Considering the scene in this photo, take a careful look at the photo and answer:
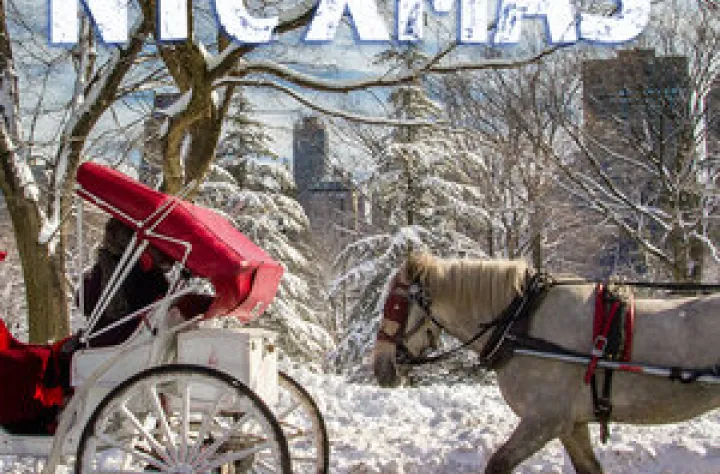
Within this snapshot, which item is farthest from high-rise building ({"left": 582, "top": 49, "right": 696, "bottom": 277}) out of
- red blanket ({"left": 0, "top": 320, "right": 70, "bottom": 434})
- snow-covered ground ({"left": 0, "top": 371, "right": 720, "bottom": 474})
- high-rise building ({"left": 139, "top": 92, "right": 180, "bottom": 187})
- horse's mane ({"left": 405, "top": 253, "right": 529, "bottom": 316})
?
red blanket ({"left": 0, "top": 320, "right": 70, "bottom": 434})

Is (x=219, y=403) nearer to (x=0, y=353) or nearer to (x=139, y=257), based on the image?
(x=139, y=257)

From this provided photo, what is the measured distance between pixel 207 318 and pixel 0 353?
1240 mm

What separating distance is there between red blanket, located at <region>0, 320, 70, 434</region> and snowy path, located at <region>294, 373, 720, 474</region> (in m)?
2.18

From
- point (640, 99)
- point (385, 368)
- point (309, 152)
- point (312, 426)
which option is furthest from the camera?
point (309, 152)

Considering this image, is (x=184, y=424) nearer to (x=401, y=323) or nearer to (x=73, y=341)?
(x=73, y=341)

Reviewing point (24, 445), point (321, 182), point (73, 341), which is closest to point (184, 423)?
point (73, 341)

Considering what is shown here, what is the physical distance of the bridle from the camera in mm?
4816

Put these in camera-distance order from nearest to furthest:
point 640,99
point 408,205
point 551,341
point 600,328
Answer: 1. point 600,328
2. point 551,341
3. point 640,99
4. point 408,205

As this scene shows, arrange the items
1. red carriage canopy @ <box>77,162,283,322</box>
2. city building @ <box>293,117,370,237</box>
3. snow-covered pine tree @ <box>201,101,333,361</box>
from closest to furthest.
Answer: red carriage canopy @ <box>77,162,283,322</box> < city building @ <box>293,117,370,237</box> < snow-covered pine tree @ <box>201,101,333,361</box>

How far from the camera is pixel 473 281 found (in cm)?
496

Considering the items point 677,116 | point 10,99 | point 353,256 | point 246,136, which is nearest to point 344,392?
point 10,99

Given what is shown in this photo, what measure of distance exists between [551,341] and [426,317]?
0.77m

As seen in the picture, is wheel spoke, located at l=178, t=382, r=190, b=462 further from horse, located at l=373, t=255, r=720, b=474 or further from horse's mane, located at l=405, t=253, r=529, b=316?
horse's mane, located at l=405, t=253, r=529, b=316

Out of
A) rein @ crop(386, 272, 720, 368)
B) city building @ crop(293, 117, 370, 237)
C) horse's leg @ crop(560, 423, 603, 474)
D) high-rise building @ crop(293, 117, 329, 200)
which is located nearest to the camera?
rein @ crop(386, 272, 720, 368)
